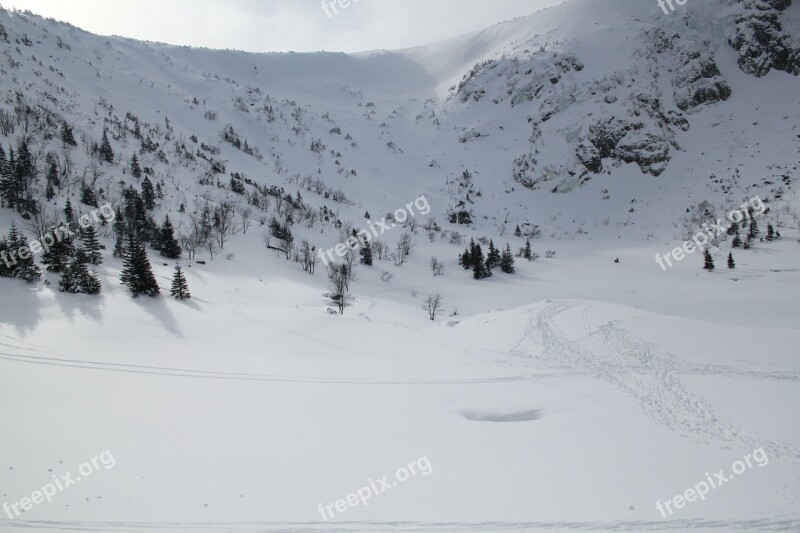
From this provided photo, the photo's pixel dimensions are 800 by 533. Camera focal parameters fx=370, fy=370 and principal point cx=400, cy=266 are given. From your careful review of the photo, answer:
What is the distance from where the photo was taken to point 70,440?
993 cm

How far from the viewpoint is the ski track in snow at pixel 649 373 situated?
37.8 feet

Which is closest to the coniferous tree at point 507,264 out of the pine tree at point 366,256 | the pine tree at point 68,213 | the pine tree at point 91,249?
the pine tree at point 366,256

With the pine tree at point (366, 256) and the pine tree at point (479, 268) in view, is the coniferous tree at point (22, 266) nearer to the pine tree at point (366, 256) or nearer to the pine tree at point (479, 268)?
the pine tree at point (366, 256)

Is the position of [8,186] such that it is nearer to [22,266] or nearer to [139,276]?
[22,266]

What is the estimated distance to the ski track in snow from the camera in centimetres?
1152

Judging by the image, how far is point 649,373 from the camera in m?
16.6

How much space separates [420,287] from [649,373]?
3838cm

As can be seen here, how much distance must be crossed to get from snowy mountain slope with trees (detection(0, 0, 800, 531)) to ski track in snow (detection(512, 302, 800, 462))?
0.16 m

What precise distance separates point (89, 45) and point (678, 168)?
528ft

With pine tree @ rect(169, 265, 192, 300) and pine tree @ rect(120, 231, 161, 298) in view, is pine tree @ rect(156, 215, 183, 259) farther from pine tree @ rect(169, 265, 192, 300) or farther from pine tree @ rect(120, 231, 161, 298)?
pine tree @ rect(169, 265, 192, 300)

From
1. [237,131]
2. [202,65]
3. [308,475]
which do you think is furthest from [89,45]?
[308,475]

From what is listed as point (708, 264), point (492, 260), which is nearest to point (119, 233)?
point (492, 260)

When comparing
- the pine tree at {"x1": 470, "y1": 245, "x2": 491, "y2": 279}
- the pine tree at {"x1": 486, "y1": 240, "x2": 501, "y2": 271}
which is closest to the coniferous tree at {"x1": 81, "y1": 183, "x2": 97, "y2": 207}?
the pine tree at {"x1": 470, "y1": 245, "x2": 491, "y2": 279}

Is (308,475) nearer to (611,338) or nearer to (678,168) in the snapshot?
(611,338)
